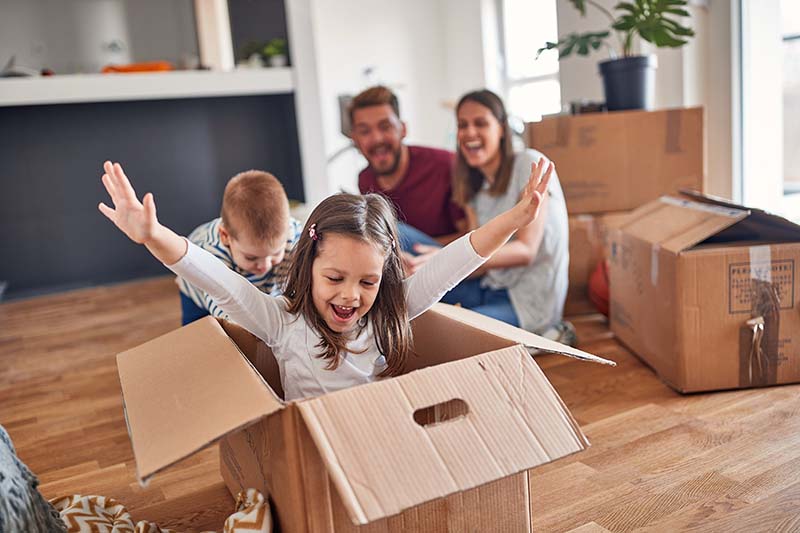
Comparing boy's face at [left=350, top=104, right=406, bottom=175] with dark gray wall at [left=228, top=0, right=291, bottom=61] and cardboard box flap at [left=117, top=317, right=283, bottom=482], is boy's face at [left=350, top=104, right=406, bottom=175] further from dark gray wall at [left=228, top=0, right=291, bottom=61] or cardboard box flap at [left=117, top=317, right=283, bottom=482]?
dark gray wall at [left=228, top=0, right=291, bottom=61]

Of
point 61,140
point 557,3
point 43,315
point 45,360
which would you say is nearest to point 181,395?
point 45,360

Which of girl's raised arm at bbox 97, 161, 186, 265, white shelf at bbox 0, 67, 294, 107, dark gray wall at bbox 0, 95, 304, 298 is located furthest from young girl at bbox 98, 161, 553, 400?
dark gray wall at bbox 0, 95, 304, 298

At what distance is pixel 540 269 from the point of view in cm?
237

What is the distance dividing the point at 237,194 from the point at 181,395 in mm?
716

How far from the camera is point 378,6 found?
580 centimetres

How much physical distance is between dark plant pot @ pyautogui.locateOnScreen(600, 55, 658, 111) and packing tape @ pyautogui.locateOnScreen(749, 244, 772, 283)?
3.71 feet

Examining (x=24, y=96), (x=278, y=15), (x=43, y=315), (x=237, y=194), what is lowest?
(x=43, y=315)

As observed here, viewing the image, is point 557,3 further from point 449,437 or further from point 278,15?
point 449,437

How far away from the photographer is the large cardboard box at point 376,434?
0.88 meters

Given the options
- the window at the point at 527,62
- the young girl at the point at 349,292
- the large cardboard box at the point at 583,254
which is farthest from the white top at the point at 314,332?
the window at the point at 527,62

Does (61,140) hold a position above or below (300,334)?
above

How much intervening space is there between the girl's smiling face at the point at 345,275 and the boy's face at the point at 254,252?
1.23ft

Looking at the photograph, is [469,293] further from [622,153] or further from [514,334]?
[514,334]

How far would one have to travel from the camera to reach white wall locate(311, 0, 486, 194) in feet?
18.5
